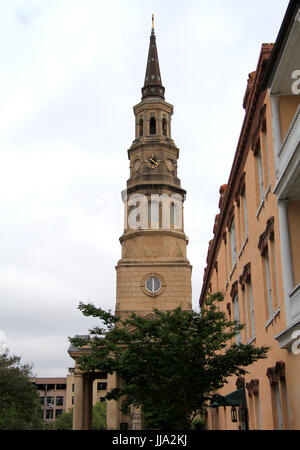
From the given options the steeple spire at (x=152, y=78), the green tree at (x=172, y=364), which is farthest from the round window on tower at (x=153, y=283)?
the green tree at (x=172, y=364)

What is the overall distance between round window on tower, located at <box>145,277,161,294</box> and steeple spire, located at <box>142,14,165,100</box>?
20.2 m

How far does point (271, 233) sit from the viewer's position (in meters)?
16.4

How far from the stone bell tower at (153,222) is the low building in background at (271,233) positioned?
2551 cm

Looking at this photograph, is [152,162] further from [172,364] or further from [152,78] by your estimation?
[172,364]

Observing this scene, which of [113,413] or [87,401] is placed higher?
[87,401]

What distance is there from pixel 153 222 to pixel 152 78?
17.1 metres

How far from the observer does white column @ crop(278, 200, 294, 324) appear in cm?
1392

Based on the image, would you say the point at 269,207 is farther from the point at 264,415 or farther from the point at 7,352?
the point at 7,352

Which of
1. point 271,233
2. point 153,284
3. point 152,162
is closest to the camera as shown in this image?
point 271,233

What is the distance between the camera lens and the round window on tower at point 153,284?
163 ft

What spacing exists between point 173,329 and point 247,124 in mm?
8199

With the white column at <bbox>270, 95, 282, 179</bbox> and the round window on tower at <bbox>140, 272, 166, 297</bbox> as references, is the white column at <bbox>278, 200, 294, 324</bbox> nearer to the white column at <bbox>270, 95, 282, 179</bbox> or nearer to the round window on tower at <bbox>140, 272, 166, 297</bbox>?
the white column at <bbox>270, 95, 282, 179</bbox>

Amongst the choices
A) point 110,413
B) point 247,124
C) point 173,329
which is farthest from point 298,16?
point 110,413

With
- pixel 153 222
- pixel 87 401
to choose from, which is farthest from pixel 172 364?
pixel 153 222
